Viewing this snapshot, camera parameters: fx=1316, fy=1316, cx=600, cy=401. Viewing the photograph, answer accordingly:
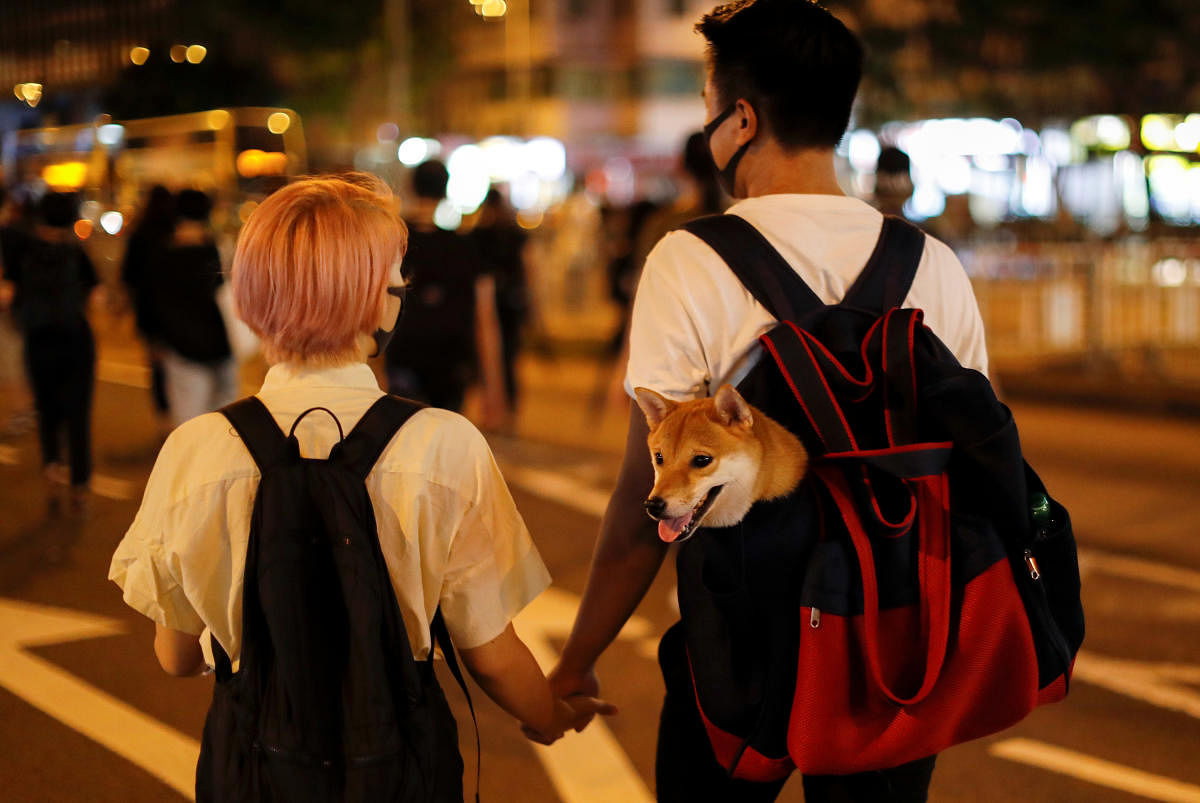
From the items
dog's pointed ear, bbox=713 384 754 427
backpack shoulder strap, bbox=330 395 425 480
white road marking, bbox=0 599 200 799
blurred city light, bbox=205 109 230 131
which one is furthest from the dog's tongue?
blurred city light, bbox=205 109 230 131

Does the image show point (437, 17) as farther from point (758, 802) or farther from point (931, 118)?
point (758, 802)

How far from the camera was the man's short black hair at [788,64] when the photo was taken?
7.20ft

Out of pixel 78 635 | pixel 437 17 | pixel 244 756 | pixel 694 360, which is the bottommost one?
pixel 78 635

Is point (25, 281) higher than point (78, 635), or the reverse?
point (25, 281)

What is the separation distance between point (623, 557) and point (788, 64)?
90 cm

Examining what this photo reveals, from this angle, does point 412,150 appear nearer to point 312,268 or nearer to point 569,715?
point 569,715

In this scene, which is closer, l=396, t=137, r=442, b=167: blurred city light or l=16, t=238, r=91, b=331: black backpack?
l=16, t=238, r=91, b=331: black backpack

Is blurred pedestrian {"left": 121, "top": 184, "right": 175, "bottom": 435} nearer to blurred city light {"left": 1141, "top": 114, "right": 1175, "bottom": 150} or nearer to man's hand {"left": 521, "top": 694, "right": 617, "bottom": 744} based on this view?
man's hand {"left": 521, "top": 694, "right": 617, "bottom": 744}

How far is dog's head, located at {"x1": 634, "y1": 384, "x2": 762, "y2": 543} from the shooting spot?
1.97m

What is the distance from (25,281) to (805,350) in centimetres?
726

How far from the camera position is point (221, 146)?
67.9ft

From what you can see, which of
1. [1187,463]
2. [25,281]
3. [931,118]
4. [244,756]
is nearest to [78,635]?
[25,281]

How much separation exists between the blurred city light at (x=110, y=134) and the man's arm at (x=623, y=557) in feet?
57.6

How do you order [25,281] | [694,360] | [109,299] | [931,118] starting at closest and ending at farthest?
[694,360]
[25,281]
[109,299]
[931,118]
